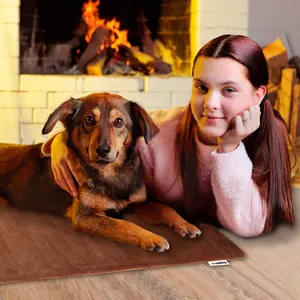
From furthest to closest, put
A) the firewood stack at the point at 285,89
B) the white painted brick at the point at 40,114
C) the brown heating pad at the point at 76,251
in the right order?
the firewood stack at the point at 285,89 < the white painted brick at the point at 40,114 < the brown heating pad at the point at 76,251

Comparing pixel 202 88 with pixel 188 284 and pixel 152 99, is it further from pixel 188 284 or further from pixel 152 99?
pixel 152 99

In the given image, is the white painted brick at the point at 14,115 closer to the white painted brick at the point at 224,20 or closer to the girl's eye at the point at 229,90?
the white painted brick at the point at 224,20

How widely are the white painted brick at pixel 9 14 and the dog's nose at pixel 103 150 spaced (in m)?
0.99

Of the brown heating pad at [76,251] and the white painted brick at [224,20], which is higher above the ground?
the white painted brick at [224,20]

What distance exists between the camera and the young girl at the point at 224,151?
1512mm

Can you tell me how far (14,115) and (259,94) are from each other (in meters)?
1.19

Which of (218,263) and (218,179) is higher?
(218,179)

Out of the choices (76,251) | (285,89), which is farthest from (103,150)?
(285,89)

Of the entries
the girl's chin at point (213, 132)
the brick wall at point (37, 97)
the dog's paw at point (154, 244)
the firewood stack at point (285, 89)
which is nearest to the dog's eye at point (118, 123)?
the girl's chin at point (213, 132)

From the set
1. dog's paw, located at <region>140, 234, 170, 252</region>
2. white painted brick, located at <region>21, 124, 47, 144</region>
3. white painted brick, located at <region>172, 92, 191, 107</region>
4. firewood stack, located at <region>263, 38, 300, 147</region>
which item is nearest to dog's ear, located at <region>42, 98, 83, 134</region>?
dog's paw, located at <region>140, 234, 170, 252</region>

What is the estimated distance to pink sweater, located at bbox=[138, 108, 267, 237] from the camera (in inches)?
59.6

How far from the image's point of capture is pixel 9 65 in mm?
2252

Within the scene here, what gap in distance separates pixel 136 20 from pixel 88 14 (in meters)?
0.25

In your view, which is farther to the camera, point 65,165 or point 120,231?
point 65,165
